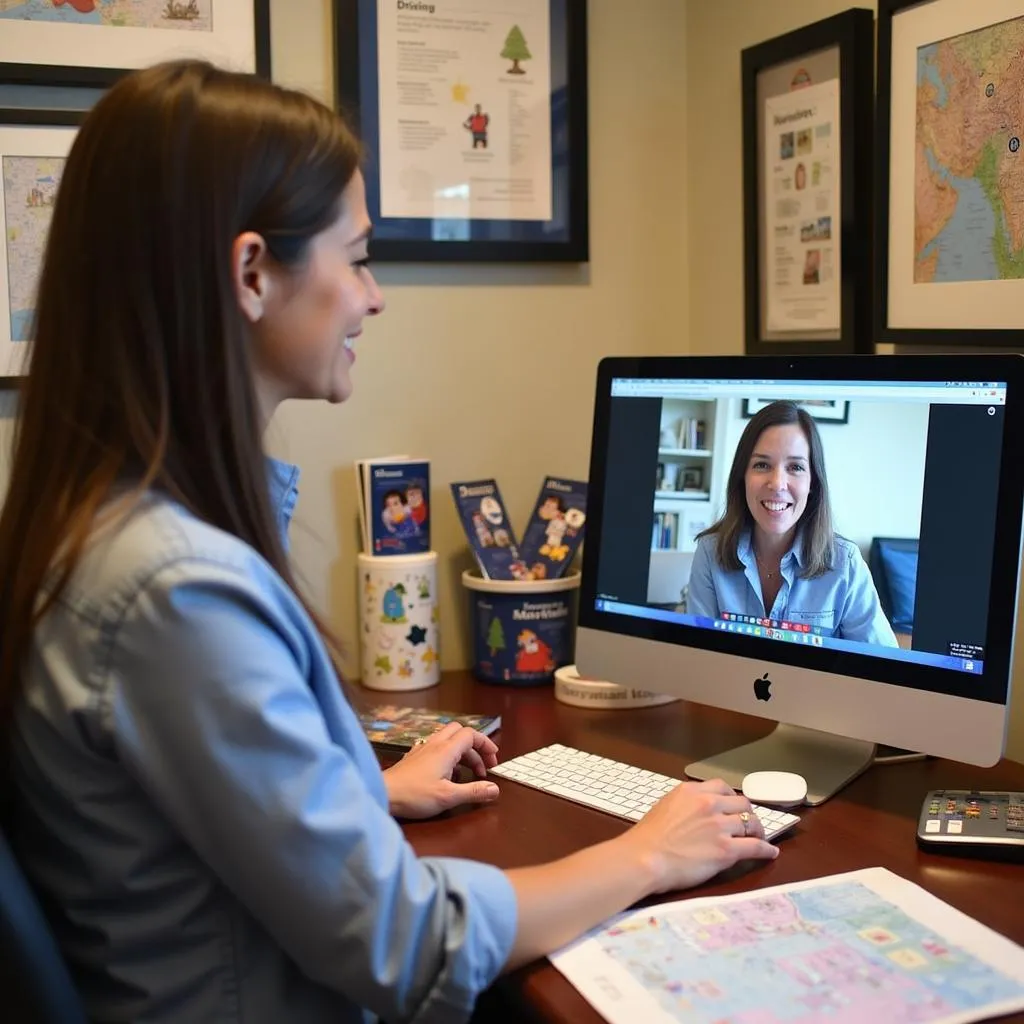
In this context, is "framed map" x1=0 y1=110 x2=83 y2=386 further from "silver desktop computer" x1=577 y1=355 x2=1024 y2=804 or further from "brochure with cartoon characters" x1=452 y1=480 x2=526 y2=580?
"silver desktop computer" x1=577 y1=355 x2=1024 y2=804

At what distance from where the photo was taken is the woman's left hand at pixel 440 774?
52.0 inches

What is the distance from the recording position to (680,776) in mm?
1443

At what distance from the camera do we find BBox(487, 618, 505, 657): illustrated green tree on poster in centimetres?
186

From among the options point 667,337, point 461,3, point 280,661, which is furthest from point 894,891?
point 461,3

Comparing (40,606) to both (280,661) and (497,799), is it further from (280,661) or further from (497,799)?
(497,799)

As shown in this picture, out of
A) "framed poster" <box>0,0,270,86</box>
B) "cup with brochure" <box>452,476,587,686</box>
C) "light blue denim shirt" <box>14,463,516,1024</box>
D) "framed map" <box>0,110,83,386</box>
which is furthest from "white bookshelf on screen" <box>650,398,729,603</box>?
"framed map" <box>0,110,83,386</box>

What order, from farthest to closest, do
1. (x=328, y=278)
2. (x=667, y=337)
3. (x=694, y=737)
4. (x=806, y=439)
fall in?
(x=667, y=337) < (x=694, y=737) < (x=806, y=439) < (x=328, y=278)

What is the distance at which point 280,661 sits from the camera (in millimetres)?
888

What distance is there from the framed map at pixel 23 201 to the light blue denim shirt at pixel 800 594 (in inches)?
37.1

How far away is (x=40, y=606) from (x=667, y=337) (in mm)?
1346

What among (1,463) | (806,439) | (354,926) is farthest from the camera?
(1,463)

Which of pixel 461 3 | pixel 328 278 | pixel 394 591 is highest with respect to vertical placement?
pixel 461 3

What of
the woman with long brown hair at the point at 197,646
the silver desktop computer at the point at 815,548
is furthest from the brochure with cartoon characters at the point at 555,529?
the woman with long brown hair at the point at 197,646

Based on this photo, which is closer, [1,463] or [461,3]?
[1,463]
